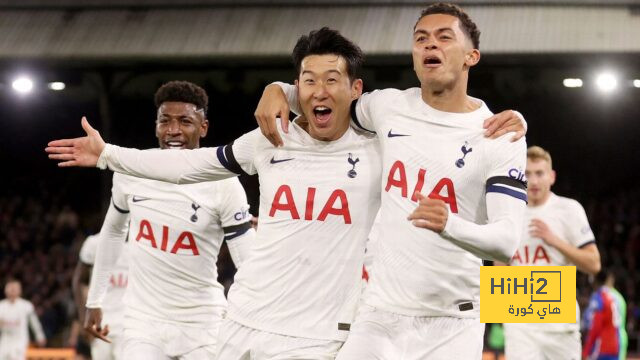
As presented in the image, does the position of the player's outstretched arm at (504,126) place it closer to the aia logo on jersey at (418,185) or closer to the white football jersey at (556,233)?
the aia logo on jersey at (418,185)

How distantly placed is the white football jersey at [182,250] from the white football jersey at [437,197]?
1626 millimetres

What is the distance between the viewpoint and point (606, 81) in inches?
583

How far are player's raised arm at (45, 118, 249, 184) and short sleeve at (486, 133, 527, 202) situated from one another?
3.66 feet

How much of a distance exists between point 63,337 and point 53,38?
15.7 feet

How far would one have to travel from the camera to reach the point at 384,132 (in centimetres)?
443

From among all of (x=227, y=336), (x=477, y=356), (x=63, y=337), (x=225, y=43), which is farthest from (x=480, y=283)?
(x=63, y=337)

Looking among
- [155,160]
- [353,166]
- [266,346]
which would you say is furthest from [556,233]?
[155,160]

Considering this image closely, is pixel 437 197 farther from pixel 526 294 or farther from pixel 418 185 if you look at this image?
pixel 526 294

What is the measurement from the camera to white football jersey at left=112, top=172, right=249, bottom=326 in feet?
18.9

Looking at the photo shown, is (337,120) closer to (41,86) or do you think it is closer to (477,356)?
(477,356)

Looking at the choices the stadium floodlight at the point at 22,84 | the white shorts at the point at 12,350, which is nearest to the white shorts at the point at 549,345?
the white shorts at the point at 12,350

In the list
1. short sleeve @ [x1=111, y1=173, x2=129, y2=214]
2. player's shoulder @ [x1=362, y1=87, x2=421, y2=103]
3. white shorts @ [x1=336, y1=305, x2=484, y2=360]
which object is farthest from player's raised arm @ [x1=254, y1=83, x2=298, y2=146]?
short sleeve @ [x1=111, y1=173, x2=129, y2=214]

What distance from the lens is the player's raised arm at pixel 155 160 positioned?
456 centimetres

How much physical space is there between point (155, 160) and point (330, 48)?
91cm
